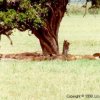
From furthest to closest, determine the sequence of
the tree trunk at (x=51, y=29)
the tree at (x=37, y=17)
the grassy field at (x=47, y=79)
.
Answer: the tree trunk at (x=51, y=29), the tree at (x=37, y=17), the grassy field at (x=47, y=79)

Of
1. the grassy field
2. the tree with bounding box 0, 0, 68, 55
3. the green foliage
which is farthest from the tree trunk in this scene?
the grassy field

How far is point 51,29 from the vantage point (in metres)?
24.9

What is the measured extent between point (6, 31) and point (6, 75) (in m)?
6.56

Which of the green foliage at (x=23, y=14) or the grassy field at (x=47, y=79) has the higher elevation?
the green foliage at (x=23, y=14)

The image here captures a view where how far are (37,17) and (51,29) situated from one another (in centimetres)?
266

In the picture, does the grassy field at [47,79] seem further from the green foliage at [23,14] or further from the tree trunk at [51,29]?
the tree trunk at [51,29]

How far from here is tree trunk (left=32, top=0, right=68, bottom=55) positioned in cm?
2444

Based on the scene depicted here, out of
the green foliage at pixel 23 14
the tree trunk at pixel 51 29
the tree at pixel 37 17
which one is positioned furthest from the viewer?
the tree trunk at pixel 51 29

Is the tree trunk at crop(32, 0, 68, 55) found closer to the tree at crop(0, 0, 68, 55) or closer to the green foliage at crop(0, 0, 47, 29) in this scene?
the tree at crop(0, 0, 68, 55)

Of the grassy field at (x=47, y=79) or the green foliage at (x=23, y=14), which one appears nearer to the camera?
the grassy field at (x=47, y=79)

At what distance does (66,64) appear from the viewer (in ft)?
66.7

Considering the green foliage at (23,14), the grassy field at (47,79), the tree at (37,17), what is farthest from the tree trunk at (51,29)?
the grassy field at (47,79)

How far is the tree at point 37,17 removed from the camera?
22.1 meters

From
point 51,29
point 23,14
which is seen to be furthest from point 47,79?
point 51,29
